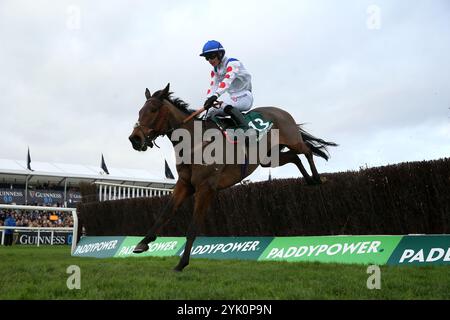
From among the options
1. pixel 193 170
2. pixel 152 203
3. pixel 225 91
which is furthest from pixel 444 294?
pixel 152 203

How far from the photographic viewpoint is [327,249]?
7.24 m

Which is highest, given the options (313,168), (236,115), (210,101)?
(210,101)

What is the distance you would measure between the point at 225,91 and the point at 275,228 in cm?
421

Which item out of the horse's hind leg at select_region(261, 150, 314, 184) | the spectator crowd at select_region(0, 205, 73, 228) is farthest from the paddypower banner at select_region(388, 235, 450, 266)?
the spectator crowd at select_region(0, 205, 73, 228)

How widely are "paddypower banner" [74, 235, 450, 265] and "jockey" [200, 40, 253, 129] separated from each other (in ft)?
8.20

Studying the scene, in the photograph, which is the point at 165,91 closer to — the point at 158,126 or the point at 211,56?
the point at 158,126

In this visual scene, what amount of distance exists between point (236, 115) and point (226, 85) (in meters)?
0.40

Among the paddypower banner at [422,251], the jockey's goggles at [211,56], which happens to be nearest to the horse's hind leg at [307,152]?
the paddypower banner at [422,251]

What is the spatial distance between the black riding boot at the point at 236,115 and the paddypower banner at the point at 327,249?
97.7 inches

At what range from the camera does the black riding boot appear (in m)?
6.00

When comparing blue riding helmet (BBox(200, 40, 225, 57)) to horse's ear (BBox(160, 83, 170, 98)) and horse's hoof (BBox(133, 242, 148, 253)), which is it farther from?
horse's hoof (BBox(133, 242, 148, 253))

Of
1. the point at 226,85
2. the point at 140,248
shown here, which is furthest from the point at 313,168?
the point at 140,248

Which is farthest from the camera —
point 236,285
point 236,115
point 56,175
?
point 56,175
